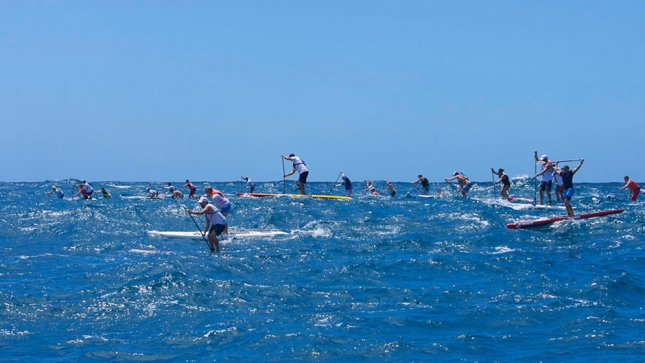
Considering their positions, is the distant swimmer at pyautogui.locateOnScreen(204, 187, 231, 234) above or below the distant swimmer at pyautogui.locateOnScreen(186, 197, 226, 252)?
above

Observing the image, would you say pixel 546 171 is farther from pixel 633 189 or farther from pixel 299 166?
pixel 299 166

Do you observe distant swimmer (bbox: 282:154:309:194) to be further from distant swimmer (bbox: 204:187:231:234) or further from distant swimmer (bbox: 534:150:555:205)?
distant swimmer (bbox: 204:187:231:234)

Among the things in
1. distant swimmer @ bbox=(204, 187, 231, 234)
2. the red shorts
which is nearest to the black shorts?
distant swimmer @ bbox=(204, 187, 231, 234)

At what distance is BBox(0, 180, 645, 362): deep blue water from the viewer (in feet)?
25.6

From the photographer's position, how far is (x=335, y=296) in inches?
413

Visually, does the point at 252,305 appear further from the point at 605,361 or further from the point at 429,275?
the point at 605,361

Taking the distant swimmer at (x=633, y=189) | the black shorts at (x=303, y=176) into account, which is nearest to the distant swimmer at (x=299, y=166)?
the black shorts at (x=303, y=176)

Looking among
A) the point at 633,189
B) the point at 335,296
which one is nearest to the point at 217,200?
the point at 335,296

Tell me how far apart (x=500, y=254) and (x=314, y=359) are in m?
8.15

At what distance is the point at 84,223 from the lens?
72.1 ft

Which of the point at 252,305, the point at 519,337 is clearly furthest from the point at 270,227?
the point at 519,337

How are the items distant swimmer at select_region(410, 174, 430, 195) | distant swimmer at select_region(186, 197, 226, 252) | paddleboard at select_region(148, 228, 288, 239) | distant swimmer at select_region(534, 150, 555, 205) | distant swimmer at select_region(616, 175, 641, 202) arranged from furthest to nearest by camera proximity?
distant swimmer at select_region(410, 174, 430, 195) → distant swimmer at select_region(616, 175, 641, 202) → distant swimmer at select_region(534, 150, 555, 205) → paddleboard at select_region(148, 228, 288, 239) → distant swimmer at select_region(186, 197, 226, 252)

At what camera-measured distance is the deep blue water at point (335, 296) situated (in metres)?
7.80

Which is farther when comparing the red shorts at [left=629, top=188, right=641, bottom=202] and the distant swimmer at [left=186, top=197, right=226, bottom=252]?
the red shorts at [left=629, top=188, right=641, bottom=202]
